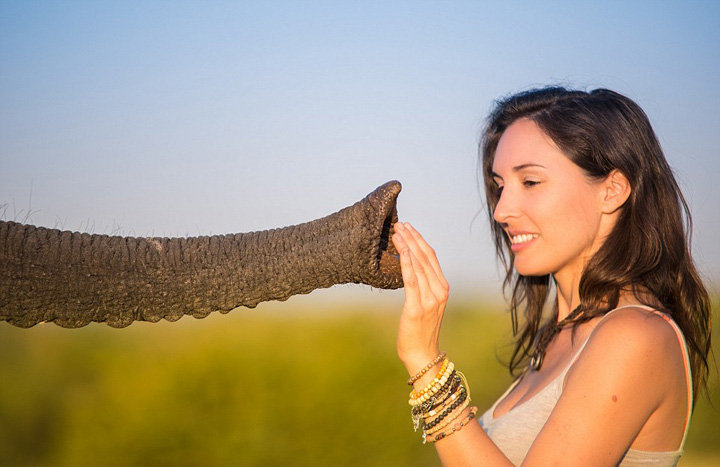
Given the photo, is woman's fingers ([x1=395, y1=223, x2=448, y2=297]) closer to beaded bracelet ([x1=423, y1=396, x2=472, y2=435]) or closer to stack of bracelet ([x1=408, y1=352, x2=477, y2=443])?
Result: stack of bracelet ([x1=408, y1=352, x2=477, y2=443])

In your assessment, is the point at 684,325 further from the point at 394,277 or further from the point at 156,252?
the point at 156,252

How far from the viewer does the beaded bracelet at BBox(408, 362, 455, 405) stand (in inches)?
95.4

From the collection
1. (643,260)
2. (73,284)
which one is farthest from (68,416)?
(643,260)

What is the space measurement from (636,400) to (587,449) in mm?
219

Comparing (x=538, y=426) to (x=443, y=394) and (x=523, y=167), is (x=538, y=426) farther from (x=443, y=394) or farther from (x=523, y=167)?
(x=523, y=167)

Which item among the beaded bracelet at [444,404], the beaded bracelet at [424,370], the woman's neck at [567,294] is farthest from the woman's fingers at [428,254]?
the woman's neck at [567,294]

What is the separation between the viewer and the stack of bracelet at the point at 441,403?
2396 mm

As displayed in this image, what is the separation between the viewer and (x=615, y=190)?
277 cm

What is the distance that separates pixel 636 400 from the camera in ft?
7.52

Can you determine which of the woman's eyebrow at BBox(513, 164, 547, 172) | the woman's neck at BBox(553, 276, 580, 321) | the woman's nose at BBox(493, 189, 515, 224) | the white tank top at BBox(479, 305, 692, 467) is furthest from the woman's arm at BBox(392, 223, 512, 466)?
the woman's neck at BBox(553, 276, 580, 321)

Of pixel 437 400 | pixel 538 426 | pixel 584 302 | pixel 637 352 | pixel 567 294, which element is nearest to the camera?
pixel 637 352

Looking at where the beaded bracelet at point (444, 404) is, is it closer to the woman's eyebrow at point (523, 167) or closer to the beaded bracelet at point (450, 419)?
the beaded bracelet at point (450, 419)

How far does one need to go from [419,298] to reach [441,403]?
1.14 feet

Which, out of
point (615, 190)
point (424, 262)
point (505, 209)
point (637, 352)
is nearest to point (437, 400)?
point (424, 262)
